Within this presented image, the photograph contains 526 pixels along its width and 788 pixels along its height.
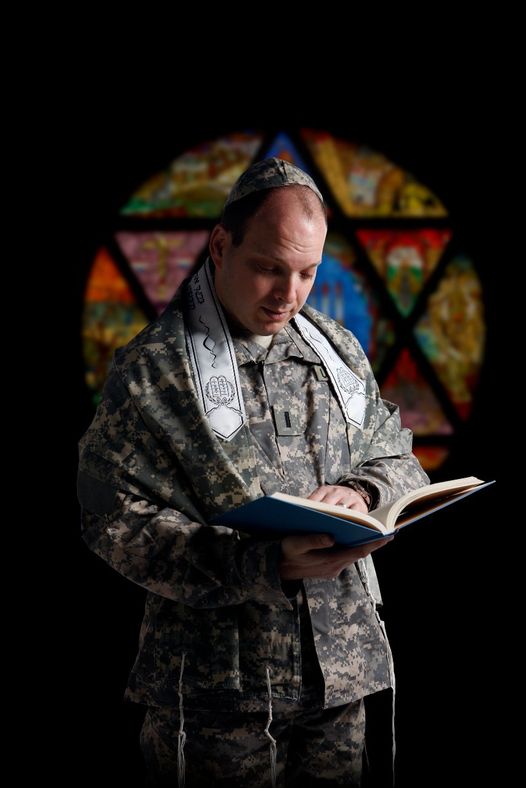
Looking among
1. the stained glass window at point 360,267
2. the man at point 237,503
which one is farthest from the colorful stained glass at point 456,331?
the man at point 237,503

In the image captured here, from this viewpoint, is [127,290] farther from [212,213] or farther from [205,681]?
[205,681]

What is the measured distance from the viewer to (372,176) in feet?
12.4

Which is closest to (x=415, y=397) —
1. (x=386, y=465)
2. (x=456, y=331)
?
(x=456, y=331)

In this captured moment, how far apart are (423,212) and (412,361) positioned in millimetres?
545

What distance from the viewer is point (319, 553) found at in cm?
161

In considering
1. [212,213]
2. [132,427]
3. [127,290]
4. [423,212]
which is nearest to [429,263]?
[423,212]

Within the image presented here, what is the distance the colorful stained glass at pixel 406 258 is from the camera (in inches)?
149

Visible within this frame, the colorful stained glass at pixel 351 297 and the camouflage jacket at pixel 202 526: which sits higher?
the colorful stained glass at pixel 351 297

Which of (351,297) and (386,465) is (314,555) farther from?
(351,297)

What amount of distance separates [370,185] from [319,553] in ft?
7.89

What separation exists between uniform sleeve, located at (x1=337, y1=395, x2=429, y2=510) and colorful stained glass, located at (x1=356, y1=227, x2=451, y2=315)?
1.74 meters

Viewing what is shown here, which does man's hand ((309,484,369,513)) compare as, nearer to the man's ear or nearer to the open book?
the open book

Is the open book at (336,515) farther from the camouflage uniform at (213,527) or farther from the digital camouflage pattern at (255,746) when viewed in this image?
the digital camouflage pattern at (255,746)

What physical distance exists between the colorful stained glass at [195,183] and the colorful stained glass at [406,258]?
573 millimetres
